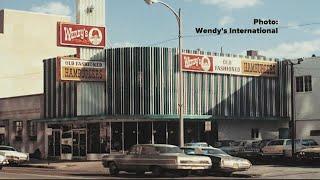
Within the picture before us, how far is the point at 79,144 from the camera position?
44031 mm

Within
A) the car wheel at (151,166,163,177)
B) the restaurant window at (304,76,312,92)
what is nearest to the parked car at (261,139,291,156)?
the restaurant window at (304,76,312,92)

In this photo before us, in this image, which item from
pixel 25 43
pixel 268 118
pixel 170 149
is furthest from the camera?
pixel 25 43

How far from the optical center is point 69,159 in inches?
1748

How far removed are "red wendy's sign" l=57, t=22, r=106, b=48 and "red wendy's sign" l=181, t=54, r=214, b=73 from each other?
5.84 meters

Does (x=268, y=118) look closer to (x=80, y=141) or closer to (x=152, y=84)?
(x=152, y=84)

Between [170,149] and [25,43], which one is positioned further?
[25,43]

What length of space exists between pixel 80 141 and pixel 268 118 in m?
14.6

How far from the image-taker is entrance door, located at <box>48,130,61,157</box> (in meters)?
45.9

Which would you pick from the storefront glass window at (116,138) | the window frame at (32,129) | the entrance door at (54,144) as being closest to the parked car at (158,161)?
the storefront glass window at (116,138)

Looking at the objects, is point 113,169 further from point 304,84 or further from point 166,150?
point 304,84

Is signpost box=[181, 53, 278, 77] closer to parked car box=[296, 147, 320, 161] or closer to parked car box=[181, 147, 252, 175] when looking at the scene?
parked car box=[296, 147, 320, 161]

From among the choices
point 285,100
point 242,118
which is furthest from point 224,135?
point 285,100

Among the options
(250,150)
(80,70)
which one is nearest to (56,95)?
(80,70)

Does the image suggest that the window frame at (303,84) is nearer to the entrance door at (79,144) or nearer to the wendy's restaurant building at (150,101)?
the wendy's restaurant building at (150,101)
